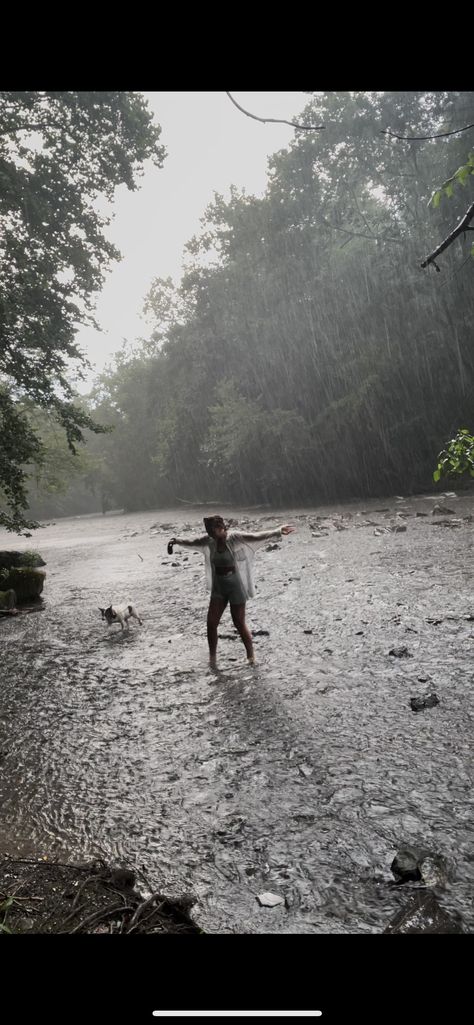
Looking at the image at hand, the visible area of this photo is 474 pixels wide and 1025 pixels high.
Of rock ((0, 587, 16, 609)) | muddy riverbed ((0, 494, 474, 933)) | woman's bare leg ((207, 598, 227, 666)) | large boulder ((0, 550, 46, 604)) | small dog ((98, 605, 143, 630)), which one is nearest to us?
muddy riverbed ((0, 494, 474, 933))

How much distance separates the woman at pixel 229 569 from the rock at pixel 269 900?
3285 millimetres

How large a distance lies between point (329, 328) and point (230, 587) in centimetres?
2425

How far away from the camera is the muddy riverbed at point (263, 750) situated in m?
2.70

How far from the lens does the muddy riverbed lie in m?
2.70

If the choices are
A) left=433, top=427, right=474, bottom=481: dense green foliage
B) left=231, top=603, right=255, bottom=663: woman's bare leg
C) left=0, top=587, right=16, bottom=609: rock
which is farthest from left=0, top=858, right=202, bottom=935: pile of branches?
left=0, top=587, right=16, bottom=609: rock

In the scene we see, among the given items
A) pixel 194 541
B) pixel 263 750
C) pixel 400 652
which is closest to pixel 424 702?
pixel 400 652

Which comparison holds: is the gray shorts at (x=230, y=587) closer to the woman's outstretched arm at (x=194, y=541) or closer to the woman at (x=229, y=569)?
the woman at (x=229, y=569)

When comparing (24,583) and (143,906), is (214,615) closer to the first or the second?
(143,906)

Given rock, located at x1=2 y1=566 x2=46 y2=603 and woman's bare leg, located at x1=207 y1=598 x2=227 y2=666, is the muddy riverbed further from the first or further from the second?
rock, located at x1=2 y1=566 x2=46 y2=603

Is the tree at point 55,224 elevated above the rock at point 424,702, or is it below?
above

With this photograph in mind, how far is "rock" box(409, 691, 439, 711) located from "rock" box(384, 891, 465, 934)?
204cm

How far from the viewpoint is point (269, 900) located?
8.24ft

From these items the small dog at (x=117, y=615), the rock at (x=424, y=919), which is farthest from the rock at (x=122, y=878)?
the small dog at (x=117, y=615)
